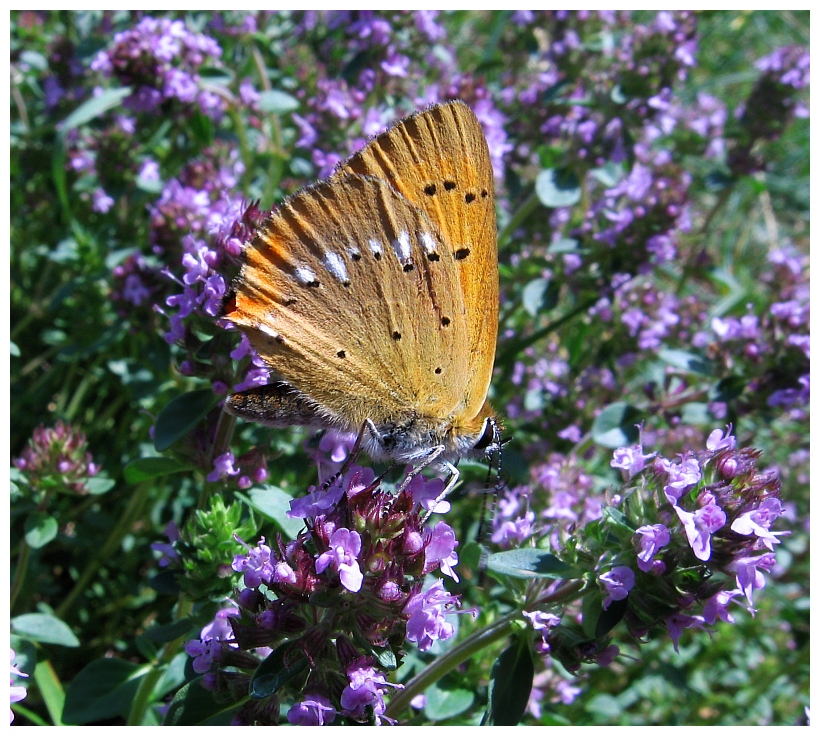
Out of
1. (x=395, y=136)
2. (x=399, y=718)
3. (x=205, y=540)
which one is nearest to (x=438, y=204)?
(x=395, y=136)

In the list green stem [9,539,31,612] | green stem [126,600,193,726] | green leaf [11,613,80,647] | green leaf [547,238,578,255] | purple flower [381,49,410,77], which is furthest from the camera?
purple flower [381,49,410,77]

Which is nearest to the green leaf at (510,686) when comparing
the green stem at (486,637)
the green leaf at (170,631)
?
the green stem at (486,637)

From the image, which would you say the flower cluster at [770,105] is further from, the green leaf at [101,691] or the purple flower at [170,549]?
the green leaf at [101,691]

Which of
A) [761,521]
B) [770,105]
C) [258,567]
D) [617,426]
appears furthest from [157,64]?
[770,105]

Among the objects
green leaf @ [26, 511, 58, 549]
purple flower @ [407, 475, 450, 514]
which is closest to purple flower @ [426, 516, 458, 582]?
purple flower @ [407, 475, 450, 514]

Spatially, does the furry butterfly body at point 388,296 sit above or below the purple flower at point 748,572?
above

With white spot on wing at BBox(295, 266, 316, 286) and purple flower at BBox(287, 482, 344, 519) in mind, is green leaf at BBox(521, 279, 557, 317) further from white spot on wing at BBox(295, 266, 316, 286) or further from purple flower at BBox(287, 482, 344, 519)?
purple flower at BBox(287, 482, 344, 519)
